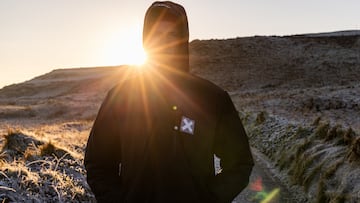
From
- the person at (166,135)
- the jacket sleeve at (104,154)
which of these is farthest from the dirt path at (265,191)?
the jacket sleeve at (104,154)

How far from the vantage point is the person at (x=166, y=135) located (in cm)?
309

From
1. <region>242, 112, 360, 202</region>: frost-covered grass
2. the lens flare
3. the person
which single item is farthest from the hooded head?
the lens flare

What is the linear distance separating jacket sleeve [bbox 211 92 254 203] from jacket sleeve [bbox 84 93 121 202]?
0.73 m

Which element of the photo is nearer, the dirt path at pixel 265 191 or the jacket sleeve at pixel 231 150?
the jacket sleeve at pixel 231 150

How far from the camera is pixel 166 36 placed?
3367 millimetres

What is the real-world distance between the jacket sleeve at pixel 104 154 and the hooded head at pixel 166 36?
47cm

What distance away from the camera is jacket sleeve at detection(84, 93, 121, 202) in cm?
322

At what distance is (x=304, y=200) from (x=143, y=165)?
852 centimetres

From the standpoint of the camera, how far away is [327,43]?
72.4m

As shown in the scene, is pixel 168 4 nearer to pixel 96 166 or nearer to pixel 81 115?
pixel 96 166

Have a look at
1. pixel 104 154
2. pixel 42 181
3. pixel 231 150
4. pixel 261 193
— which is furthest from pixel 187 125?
pixel 261 193

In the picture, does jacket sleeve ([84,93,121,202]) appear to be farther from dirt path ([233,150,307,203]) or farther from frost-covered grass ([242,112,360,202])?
dirt path ([233,150,307,203])

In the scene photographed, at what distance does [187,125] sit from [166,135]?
0.53 feet

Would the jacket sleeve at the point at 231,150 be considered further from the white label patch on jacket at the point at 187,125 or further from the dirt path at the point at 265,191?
the dirt path at the point at 265,191
